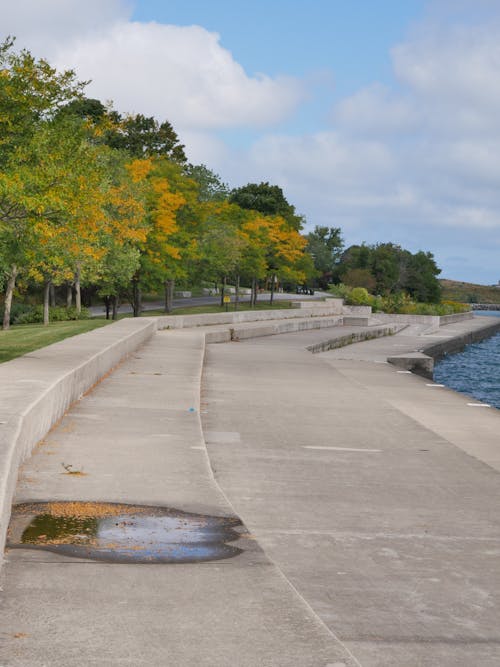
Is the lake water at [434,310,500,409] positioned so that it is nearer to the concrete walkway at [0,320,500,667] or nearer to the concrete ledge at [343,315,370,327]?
the concrete ledge at [343,315,370,327]

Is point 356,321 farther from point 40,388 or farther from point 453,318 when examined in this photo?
point 40,388

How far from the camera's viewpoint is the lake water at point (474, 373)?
125ft

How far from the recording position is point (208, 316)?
46562 mm

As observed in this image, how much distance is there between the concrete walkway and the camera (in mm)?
4945

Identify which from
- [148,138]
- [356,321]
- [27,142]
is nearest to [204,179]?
[148,138]

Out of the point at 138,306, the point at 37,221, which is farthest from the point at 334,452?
the point at 138,306

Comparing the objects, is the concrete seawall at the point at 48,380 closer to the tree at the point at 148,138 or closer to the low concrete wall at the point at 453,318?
the low concrete wall at the point at 453,318

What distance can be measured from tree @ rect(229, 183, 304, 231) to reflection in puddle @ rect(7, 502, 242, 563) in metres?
112

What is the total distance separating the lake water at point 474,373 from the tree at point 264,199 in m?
60.7

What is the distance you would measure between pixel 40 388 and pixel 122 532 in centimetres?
519

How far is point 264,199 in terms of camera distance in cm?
12062

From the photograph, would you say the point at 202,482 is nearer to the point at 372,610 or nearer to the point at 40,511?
the point at 40,511

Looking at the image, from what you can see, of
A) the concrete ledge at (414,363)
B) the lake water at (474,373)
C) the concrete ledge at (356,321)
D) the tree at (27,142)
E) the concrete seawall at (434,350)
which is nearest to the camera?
the tree at (27,142)

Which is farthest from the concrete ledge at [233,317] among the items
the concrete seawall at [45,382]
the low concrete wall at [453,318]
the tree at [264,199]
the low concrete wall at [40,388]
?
the tree at [264,199]
